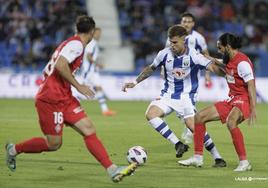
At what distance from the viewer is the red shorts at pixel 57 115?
852cm

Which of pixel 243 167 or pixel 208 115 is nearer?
pixel 243 167

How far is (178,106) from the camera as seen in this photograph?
10.7m

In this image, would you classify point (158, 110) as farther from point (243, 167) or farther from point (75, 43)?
point (75, 43)

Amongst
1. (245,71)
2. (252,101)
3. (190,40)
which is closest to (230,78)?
(245,71)

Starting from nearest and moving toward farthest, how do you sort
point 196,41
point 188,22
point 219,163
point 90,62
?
point 219,163, point 188,22, point 196,41, point 90,62

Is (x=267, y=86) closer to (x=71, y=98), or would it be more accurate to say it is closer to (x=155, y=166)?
(x=155, y=166)

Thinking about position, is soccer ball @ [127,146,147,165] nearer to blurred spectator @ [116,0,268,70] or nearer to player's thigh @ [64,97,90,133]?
player's thigh @ [64,97,90,133]

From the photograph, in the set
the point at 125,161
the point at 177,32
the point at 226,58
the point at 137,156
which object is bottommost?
the point at 125,161

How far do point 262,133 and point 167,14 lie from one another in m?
14.5

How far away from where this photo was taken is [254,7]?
28016 millimetres

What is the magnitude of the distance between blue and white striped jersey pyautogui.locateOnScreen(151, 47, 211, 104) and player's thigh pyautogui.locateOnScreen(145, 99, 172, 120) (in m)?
0.18

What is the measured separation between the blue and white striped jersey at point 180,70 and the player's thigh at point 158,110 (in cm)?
18

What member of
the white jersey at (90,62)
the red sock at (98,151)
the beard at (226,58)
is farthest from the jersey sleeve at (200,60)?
the white jersey at (90,62)

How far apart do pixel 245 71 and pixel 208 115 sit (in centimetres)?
78
